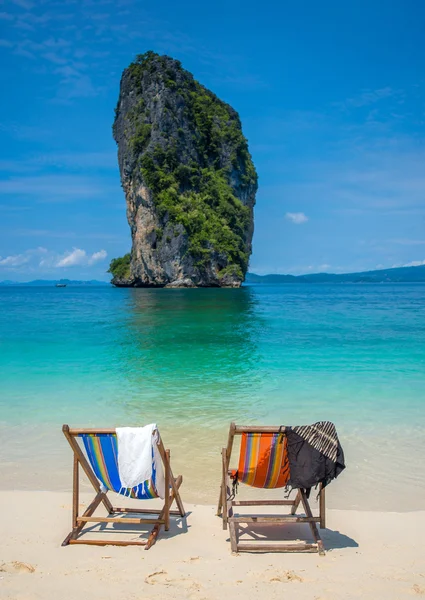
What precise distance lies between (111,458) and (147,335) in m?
14.5

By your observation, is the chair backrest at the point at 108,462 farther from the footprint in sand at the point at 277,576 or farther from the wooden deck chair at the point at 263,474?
the footprint in sand at the point at 277,576

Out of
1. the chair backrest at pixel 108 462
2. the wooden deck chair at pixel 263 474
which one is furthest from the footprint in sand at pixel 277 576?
the chair backrest at pixel 108 462

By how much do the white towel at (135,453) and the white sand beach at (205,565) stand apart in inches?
20.2

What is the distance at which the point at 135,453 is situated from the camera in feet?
11.4

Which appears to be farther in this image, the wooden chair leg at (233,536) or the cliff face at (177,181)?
the cliff face at (177,181)

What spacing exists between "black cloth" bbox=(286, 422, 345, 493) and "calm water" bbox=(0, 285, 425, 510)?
133cm

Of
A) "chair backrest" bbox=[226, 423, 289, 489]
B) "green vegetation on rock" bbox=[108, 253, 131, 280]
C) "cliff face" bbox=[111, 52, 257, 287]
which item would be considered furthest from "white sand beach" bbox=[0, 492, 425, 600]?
"green vegetation on rock" bbox=[108, 253, 131, 280]

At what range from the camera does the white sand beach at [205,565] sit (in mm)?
2945

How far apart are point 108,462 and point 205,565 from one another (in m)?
0.96

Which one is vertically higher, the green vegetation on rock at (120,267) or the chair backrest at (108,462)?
the green vegetation on rock at (120,267)

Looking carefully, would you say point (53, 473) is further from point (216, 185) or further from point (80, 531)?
point (216, 185)

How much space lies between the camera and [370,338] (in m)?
17.1

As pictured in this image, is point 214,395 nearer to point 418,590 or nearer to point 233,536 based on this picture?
point 233,536

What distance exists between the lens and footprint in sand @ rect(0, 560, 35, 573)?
3.16 meters
